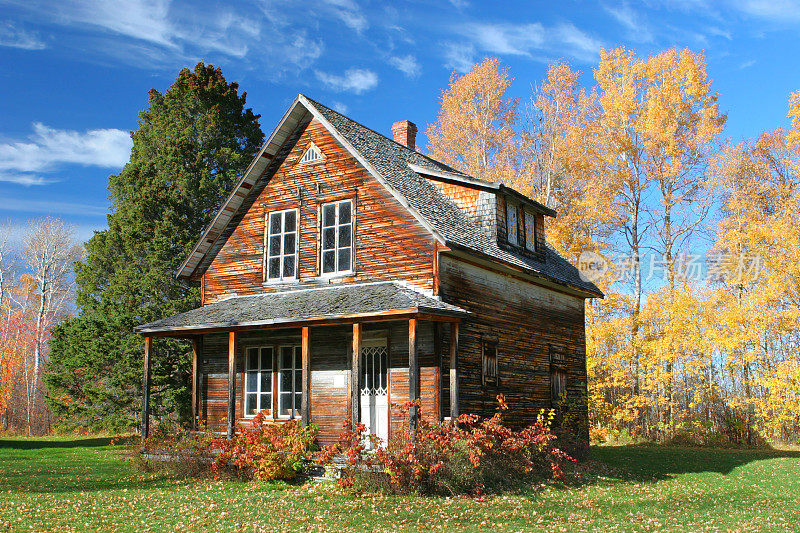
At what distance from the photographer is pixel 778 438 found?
27.5 m

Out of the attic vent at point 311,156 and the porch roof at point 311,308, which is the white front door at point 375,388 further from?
the attic vent at point 311,156

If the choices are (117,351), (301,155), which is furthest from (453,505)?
(117,351)

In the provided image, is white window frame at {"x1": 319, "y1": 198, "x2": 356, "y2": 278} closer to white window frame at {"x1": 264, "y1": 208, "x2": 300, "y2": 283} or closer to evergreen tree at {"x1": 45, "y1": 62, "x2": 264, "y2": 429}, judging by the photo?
white window frame at {"x1": 264, "y1": 208, "x2": 300, "y2": 283}

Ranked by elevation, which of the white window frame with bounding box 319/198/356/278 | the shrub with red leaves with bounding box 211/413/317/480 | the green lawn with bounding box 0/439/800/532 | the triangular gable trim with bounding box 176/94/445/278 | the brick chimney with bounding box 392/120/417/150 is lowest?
the green lawn with bounding box 0/439/800/532

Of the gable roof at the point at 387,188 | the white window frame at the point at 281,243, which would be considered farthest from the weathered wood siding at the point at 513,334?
the white window frame at the point at 281,243

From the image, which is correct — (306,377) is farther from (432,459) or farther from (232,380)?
(432,459)

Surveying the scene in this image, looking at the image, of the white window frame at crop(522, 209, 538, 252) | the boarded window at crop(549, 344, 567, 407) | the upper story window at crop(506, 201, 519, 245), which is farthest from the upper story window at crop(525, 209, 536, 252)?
the boarded window at crop(549, 344, 567, 407)

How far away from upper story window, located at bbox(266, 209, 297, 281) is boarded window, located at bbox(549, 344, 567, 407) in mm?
8448

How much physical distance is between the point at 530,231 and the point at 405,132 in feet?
22.9

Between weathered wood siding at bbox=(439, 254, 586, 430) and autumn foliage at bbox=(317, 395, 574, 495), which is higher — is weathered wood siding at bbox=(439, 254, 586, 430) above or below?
above

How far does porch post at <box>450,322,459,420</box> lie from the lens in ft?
49.5

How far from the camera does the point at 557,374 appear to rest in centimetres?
2142

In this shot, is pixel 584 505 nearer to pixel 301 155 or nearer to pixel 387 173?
pixel 387 173

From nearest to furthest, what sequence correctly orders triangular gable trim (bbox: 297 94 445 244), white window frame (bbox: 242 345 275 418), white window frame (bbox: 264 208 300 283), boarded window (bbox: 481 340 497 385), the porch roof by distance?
the porch roof
triangular gable trim (bbox: 297 94 445 244)
boarded window (bbox: 481 340 497 385)
white window frame (bbox: 242 345 275 418)
white window frame (bbox: 264 208 300 283)
